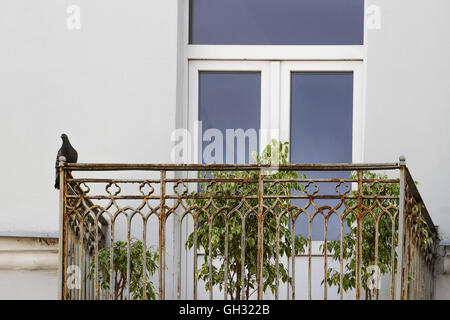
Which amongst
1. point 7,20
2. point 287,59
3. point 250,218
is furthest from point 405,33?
point 7,20

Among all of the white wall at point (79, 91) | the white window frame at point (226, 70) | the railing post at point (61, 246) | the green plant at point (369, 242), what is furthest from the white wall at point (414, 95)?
the railing post at point (61, 246)

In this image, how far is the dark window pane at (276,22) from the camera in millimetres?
7766

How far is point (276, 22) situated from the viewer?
25.6ft

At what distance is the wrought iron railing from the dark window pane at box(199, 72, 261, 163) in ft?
1.22

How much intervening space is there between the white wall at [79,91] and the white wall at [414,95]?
149 cm

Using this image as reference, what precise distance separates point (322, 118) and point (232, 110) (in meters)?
0.69

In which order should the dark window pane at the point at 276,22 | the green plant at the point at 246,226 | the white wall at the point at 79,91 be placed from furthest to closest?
the dark window pane at the point at 276,22
the white wall at the point at 79,91
the green plant at the point at 246,226

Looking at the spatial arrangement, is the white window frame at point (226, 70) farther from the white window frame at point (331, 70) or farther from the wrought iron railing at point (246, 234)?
the wrought iron railing at point (246, 234)

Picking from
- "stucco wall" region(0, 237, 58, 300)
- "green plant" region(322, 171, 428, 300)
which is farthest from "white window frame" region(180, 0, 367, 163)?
"stucco wall" region(0, 237, 58, 300)

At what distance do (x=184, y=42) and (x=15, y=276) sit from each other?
2161 millimetres

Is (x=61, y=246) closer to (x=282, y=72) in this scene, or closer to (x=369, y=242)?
(x=369, y=242)

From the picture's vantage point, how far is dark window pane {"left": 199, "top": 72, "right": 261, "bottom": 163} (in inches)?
299
